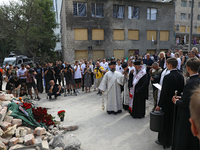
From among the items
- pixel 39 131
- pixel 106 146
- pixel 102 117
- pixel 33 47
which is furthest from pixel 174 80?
pixel 33 47

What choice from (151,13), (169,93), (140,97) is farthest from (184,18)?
(169,93)

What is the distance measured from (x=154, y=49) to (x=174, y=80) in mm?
20737

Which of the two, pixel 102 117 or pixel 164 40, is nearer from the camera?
pixel 102 117

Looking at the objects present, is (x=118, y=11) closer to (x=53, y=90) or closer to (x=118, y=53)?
(x=118, y=53)

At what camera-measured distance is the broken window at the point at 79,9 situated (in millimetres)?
18828

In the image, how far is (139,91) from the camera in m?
5.52

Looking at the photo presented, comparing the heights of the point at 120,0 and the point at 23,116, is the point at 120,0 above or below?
above

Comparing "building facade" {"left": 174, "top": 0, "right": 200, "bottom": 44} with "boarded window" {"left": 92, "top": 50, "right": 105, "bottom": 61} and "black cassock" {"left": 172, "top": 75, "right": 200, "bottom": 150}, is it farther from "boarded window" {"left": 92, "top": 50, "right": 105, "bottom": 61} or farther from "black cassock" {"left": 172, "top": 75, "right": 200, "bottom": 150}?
"black cassock" {"left": 172, "top": 75, "right": 200, "bottom": 150}

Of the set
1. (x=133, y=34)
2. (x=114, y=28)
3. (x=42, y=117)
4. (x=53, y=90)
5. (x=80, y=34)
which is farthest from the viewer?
(x=133, y=34)

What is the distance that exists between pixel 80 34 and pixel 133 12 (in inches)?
318

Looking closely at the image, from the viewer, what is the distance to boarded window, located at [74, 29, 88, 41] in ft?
62.8

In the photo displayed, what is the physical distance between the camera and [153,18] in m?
22.3

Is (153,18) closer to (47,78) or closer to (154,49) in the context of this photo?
(154,49)

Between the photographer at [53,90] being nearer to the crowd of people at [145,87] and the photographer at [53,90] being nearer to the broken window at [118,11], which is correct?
the crowd of people at [145,87]
